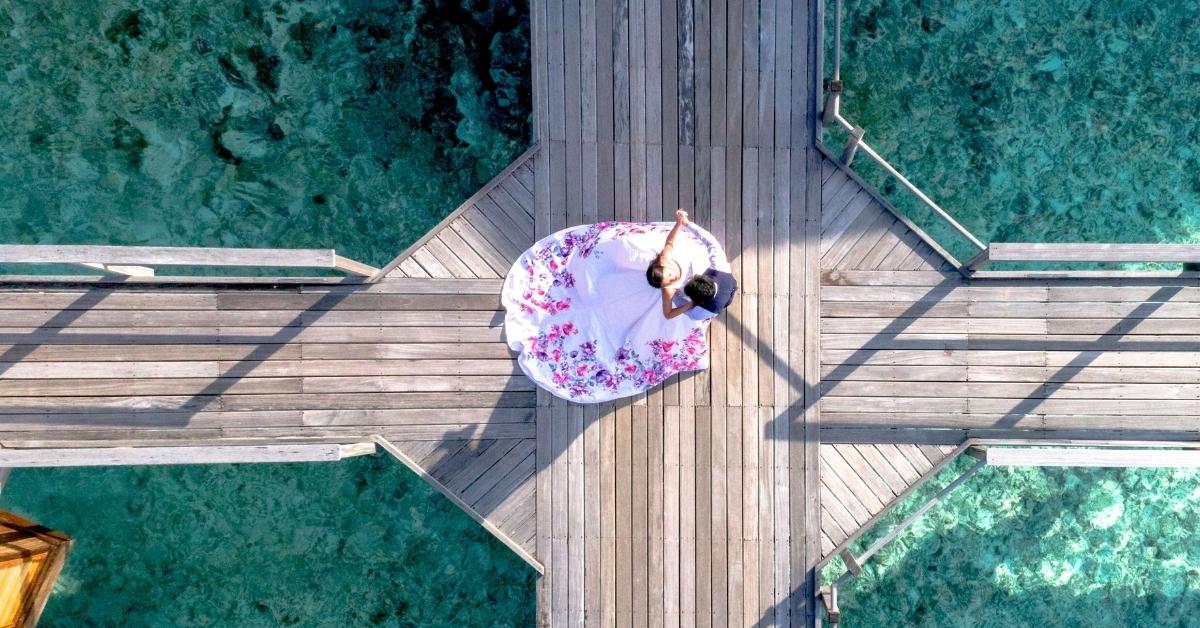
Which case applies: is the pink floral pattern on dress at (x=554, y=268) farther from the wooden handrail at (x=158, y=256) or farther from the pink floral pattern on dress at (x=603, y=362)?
the wooden handrail at (x=158, y=256)

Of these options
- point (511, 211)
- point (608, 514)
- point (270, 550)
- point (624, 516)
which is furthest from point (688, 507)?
point (270, 550)

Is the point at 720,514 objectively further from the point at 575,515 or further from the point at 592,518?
the point at 575,515

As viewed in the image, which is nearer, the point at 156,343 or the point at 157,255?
the point at 157,255

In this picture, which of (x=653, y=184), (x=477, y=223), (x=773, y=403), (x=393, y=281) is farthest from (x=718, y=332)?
(x=393, y=281)

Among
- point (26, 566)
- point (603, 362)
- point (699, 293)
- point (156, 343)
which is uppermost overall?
point (699, 293)

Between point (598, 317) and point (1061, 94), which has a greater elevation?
point (1061, 94)

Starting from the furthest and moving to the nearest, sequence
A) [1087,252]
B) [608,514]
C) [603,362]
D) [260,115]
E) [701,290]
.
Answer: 1. [260,115]
2. [608,514]
3. [603,362]
4. [1087,252]
5. [701,290]

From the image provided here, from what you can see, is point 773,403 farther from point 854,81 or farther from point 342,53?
point 342,53
